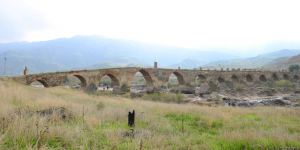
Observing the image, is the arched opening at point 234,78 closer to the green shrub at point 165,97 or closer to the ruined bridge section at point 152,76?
the ruined bridge section at point 152,76

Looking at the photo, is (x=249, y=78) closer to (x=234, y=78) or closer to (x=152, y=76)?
(x=234, y=78)

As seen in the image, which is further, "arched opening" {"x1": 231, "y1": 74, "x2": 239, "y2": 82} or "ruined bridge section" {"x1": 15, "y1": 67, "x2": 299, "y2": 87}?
"arched opening" {"x1": 231, "y1": 74, "x2": 239, "y2": 82}

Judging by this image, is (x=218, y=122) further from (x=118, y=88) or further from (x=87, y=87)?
(x=118, y=88)

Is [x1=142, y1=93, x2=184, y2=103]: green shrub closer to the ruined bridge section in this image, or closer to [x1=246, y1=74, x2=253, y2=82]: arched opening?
the ruined bridge section

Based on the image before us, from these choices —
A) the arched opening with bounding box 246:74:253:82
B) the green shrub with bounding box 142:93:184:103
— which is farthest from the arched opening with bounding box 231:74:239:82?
the green shrub with bounding box 142:93:184:103

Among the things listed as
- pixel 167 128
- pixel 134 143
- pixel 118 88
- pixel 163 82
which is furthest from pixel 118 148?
pixel 163 82

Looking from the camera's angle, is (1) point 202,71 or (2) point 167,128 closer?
(2) point 167,128

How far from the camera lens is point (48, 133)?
545 centimetres

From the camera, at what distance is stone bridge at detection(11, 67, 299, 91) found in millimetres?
32531

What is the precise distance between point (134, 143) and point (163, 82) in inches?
1611

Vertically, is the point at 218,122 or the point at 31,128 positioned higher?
the point at 31,128

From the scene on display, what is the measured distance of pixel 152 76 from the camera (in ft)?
147

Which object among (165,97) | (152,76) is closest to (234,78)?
(152,76)

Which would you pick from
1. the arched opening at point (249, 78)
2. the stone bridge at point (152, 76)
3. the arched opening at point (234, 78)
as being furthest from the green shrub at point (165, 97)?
the arched opening at point (249, 78)
